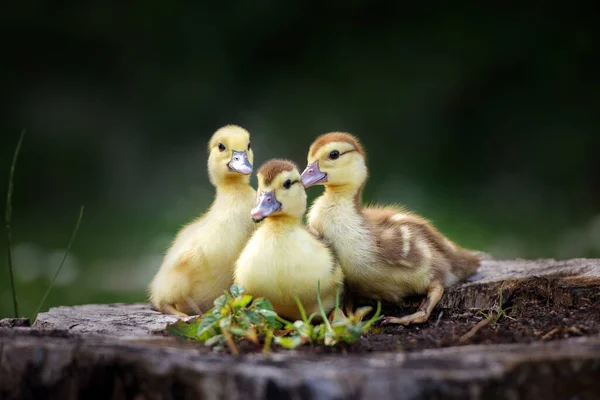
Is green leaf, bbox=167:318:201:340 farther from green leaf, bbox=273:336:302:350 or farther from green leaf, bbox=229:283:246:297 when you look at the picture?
green leaf, bbox=273:336:302:350

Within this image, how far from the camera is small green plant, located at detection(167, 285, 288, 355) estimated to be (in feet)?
7.84

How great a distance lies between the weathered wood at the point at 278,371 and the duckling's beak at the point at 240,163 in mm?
864

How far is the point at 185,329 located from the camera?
2.59 meters

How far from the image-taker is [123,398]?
6.98ft

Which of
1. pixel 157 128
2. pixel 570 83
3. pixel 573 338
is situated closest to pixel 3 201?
pixel 157 128

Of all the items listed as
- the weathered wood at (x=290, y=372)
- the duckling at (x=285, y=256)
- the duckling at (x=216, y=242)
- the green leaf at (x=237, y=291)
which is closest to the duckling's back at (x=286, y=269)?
the duckling at (x=285, y=256)

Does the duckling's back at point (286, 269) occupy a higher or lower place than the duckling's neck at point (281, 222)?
lower

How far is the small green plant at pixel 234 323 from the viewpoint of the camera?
7.84 feet

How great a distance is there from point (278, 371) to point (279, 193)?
0.96 meters

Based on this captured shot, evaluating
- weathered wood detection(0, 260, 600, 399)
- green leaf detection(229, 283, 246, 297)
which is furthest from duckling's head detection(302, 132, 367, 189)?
weathered wood detection(0, 260, 600, 399)

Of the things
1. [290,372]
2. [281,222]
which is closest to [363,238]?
[281,222]

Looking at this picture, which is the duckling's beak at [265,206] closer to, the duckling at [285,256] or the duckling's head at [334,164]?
the duckling at [285,256]

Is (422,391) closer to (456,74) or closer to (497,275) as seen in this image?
(497,275)

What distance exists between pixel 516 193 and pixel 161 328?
13.8 ft
